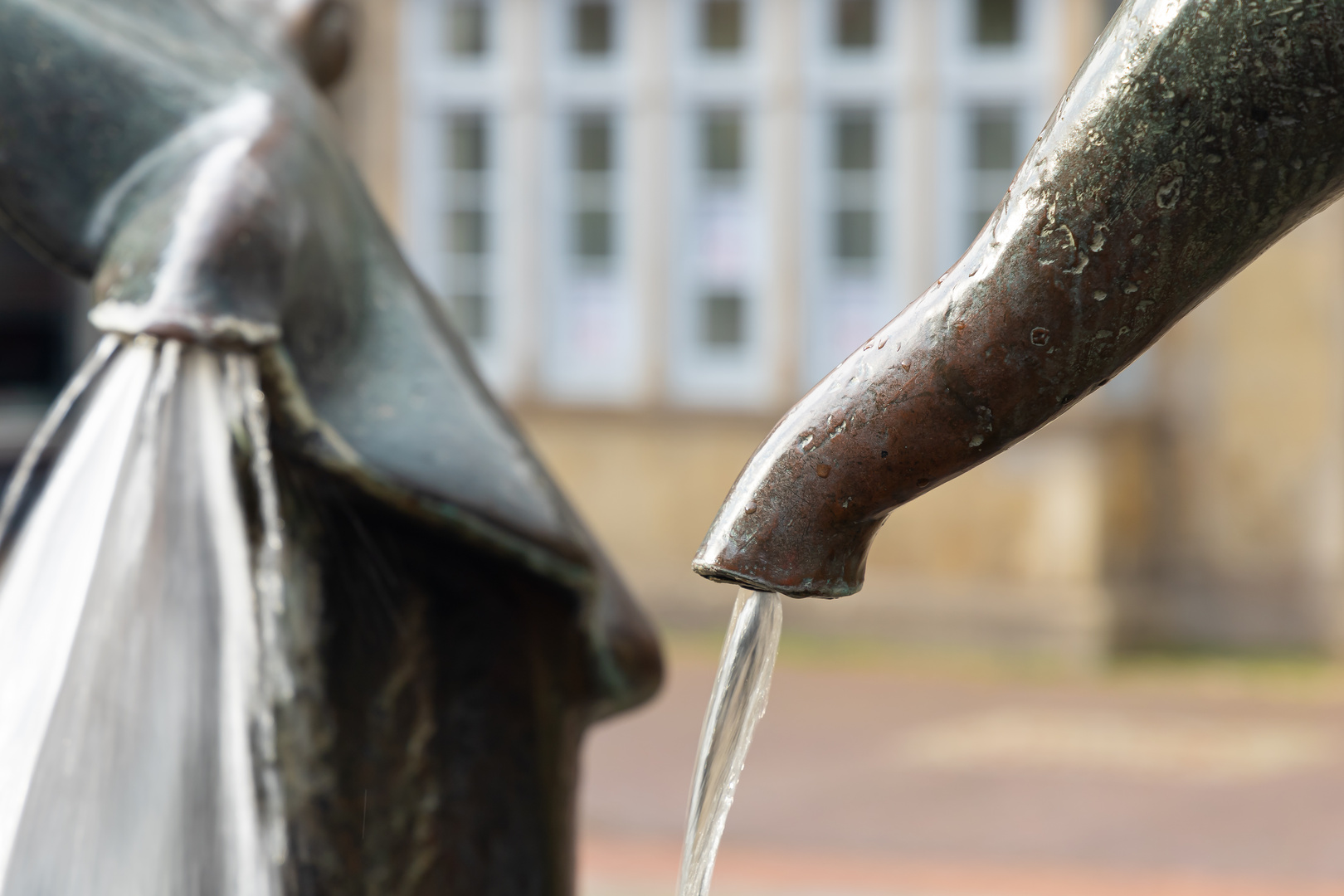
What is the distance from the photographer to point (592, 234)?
1024 centimetres

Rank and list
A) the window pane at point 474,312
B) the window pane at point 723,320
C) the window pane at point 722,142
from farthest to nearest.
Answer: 1. the window pane at point 474,312
2. the window pane at point 723,320
3. the window pane at point 722,142

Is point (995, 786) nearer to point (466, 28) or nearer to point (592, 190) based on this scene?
point (592, 190)

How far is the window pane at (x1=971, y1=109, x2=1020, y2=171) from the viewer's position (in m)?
9.40

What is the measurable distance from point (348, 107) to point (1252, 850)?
6704 millimetres

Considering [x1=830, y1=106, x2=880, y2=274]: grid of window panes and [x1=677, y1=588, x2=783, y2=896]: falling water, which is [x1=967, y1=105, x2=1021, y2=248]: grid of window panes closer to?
[x1=830, y1=106, x2=880, y2=274]: grid of window panes

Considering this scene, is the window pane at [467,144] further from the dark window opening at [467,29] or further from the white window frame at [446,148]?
the dark window opening at [467,29]

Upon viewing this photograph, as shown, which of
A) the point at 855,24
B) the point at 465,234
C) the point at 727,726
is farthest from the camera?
the point at 465,234

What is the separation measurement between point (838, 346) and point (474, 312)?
2.26 m

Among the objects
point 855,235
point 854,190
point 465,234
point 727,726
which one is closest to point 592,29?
point 465,234

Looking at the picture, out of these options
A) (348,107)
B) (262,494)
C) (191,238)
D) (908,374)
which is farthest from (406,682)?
(348,107)

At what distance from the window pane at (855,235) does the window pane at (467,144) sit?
2149 millimetres

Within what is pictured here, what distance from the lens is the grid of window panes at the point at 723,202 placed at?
988cm

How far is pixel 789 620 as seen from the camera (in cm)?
980

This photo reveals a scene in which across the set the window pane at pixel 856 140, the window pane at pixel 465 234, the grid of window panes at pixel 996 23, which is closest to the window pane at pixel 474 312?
the window pane at pixel 465 234
